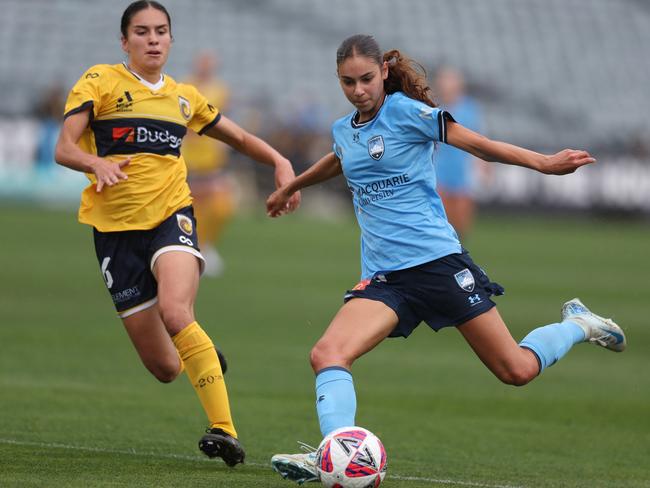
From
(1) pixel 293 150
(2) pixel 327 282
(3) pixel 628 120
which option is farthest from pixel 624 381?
(3) pixel 628 120

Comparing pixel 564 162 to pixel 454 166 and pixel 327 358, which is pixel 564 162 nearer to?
pixel 327 358

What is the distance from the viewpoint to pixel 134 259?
6.77 m

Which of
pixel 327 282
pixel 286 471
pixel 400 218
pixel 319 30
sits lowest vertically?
pixel 327 282

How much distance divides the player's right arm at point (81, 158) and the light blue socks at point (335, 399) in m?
1.52

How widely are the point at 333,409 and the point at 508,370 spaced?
3.87 feet

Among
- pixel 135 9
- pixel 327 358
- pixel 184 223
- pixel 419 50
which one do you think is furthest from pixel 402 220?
pixel 419 50

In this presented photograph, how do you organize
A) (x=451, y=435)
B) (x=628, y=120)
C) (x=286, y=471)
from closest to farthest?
1. (x=286, y=471)
2. (x=451, y=435)
3. (x=628, y=120)

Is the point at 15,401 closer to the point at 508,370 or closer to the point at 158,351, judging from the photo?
the point at 158,351

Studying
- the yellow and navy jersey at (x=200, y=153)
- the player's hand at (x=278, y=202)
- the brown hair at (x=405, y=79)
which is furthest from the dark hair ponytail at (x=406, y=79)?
the yellow and navy jersey at (x=200, y=153)

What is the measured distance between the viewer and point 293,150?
30.5 m

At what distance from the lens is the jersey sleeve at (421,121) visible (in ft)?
19.6

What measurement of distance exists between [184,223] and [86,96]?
0.90 metres

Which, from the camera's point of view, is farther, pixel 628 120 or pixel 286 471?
pixel 628 120

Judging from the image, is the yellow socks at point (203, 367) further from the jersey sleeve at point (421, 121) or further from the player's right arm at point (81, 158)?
the jersey sleeve at point (421, 121)
